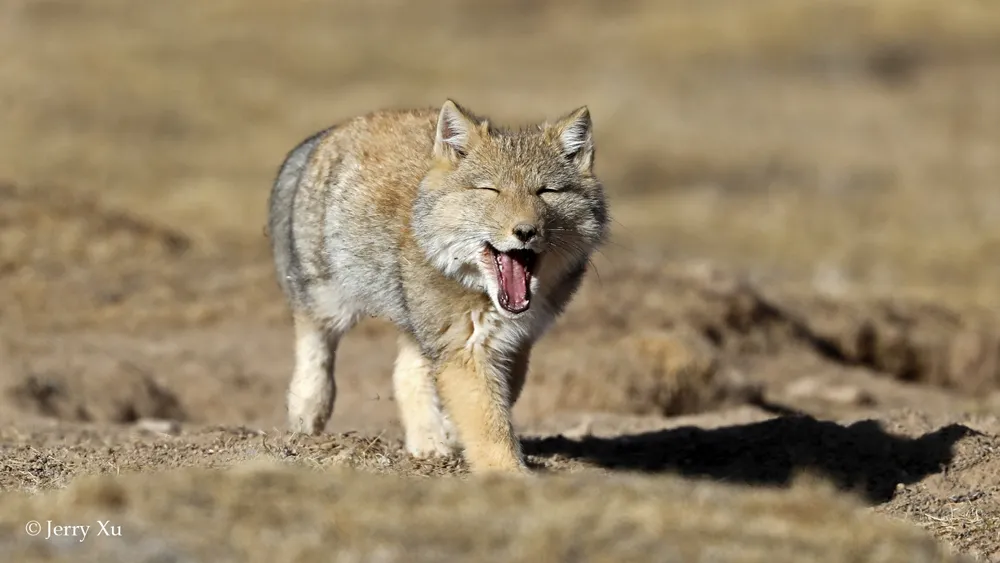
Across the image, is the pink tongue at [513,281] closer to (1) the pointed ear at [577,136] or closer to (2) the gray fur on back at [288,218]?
(1) the pointed ear at [577,136]

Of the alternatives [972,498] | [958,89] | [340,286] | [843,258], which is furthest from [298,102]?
[972,498]

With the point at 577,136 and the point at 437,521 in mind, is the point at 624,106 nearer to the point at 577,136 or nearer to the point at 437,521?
the point at 577,136

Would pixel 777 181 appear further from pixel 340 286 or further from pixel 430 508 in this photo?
pixel 430 508

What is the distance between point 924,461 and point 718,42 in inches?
1076

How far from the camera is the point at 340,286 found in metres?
8.55

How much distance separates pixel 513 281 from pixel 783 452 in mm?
2718

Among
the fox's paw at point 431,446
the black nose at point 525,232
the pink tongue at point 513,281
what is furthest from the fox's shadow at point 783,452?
the black nose at point 525,232

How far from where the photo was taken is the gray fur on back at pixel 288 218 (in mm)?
9062

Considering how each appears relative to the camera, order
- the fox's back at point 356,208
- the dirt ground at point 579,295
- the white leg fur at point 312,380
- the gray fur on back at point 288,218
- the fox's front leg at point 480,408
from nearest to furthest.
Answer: the dirt ground at point 579,295 → the fox's front leg at point 480,408 → the fox's back at point 356,208 → the white leg fur at point 312,380 → the gray fur on back at point 288,218

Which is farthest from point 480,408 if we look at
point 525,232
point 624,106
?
point 624,106

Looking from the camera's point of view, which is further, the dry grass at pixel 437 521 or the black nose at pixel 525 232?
the black nose at pixel 525 232

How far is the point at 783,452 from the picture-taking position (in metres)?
8.96

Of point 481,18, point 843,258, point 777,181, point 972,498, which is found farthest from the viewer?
point 481,18

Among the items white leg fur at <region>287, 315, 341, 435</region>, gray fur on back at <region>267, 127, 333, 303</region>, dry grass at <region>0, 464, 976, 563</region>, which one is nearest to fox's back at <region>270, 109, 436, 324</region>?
gray fur on back at <region>267, 127, 333, 303</region>
